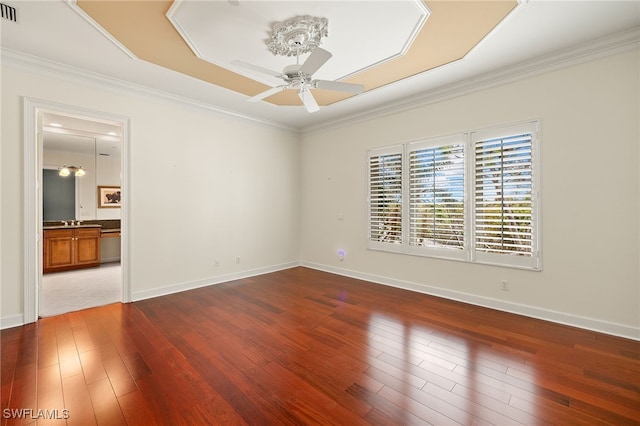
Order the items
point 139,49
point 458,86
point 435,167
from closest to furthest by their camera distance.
→ point 139,49, point 458,86, point 435,167

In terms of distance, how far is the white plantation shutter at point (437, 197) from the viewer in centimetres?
399

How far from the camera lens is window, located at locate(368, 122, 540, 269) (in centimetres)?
343

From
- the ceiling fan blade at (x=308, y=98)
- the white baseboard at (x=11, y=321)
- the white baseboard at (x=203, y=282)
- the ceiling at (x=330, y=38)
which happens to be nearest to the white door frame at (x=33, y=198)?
the white baseboard at (x=11, y=321)

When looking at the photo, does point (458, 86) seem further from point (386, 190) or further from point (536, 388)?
point (536, 388)

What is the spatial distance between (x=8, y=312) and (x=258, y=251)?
10.9 ft

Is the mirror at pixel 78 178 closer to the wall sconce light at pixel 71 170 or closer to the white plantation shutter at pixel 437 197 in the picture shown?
the wall sconce light at pixel 71 170

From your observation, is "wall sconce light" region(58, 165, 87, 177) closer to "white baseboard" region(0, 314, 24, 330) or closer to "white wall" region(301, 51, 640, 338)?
"white baseboard" region(0, 314, 24, 330)

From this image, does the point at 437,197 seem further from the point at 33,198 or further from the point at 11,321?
the point at 11,321

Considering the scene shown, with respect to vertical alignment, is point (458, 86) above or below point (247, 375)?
above

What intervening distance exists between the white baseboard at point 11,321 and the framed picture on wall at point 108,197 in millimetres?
5397

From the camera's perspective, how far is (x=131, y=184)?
3.96 m

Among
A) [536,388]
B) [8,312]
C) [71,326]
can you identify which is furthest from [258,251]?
[536,388]

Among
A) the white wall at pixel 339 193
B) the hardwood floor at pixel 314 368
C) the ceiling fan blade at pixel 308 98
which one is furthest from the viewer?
the ceiling fan blade at pixel 308 98

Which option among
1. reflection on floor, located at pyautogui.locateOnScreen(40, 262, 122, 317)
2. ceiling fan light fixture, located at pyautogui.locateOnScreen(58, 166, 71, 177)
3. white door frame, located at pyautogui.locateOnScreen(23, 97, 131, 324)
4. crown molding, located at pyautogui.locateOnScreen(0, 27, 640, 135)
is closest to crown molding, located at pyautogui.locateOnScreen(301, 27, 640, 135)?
crown molding, located at pyautogui.locateOnScreen(0, 27, 640, 135)
